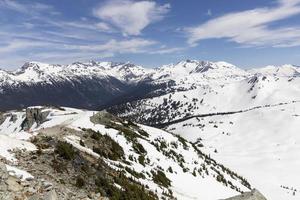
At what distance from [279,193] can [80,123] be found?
3837 cm

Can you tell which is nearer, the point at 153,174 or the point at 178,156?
the point at 153,174

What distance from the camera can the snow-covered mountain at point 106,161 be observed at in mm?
22000

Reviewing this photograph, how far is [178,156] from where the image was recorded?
49.0 metres

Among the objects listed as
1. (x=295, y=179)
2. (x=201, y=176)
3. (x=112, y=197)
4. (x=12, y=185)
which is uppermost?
(x=12, y=185)

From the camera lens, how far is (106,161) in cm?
3106

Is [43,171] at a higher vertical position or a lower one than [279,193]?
higher

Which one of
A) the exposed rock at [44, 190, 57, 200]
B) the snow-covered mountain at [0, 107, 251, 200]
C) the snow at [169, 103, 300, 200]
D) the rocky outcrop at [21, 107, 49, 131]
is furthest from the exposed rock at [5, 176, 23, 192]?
the rocky outcrop at [21, 107, 49, 131]

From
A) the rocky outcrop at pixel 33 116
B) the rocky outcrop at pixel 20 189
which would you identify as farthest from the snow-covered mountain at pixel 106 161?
the rocky outcrop at pixel 33 116

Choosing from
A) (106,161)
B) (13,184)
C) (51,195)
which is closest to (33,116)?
(106,161)

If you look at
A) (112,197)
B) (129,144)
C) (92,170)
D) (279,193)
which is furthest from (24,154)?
(279,193)

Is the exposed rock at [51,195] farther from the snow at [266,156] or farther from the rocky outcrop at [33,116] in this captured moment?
the rocky outcrop at [33,116]

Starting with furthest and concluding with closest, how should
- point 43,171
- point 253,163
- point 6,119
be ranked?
A: point 253,163 → point 6,119 → point 43,171

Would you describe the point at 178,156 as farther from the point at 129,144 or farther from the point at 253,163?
the point at 253,163

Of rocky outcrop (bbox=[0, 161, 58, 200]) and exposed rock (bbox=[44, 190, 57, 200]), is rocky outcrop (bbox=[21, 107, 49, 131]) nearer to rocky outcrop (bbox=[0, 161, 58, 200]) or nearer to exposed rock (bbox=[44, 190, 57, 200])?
rocky outcrop (bbox=[0, 161, 58, 200])
